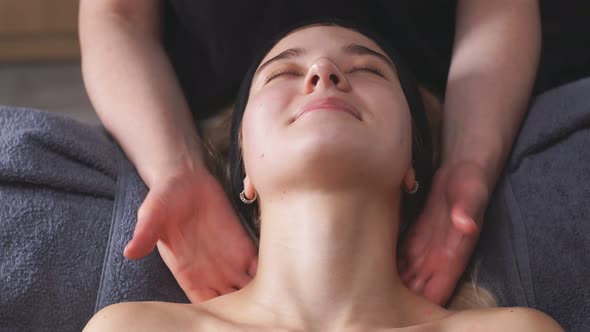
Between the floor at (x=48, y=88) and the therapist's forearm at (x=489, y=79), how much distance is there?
1273 millimetres

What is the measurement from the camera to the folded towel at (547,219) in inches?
42.7

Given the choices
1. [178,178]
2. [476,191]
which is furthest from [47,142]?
[476,191]

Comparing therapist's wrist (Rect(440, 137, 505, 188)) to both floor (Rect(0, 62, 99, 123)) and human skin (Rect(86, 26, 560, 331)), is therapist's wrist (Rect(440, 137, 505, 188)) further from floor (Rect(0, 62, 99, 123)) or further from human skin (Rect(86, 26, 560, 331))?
floor (Rect(0, 62, 99, 123))

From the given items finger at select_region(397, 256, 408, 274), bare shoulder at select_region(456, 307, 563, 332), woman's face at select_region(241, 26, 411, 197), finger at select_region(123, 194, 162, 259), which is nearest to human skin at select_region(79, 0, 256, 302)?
finger at select_region(123, 194, 162, 259)

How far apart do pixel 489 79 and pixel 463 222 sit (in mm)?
318

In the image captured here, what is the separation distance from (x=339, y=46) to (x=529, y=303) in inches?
17.6

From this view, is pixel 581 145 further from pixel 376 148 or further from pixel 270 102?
pixel 270 102

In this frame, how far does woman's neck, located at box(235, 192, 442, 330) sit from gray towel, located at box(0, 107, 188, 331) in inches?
7.7

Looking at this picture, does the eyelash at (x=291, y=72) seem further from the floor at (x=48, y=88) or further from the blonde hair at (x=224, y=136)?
the floor at (x=48, y=88)

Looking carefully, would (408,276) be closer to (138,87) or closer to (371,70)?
(371,70)

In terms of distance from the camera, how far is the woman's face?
989mm

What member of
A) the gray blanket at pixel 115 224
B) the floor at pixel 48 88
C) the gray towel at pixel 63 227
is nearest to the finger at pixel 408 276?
the gray blanket at pixel 115 224

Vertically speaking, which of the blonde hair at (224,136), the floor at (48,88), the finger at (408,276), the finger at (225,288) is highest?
the blonde hair at (224,136)

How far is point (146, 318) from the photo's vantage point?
97 cm
